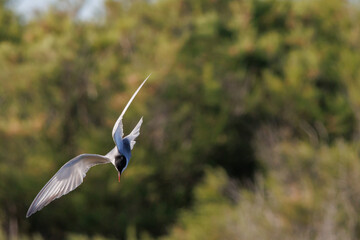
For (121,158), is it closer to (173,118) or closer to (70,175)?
(70,175)

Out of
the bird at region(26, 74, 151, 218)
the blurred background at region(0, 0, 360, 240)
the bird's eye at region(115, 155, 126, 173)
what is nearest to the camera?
the bird's eye at region(115, 155, 126, 173)

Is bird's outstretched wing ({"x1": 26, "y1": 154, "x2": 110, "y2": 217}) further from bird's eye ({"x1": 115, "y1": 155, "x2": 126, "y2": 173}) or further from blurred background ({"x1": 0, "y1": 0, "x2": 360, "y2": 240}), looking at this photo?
blurred background ({"x1": 0, "y1": 0, "x2": 360, "y2": 240})

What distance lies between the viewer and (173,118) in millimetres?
13938

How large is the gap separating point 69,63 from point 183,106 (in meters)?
2.04

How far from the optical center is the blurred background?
1248 centimetres

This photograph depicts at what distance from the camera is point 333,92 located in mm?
14922

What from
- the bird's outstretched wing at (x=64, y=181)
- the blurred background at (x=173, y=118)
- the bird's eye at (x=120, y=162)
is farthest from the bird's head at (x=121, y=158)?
the blurred background at (x=173, y=118)

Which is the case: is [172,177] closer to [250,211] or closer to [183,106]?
[183,106]

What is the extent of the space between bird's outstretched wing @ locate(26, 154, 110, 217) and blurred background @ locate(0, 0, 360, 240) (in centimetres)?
791

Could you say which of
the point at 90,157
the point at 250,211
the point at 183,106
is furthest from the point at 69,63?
the point at 90,157

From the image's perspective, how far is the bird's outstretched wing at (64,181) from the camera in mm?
2982

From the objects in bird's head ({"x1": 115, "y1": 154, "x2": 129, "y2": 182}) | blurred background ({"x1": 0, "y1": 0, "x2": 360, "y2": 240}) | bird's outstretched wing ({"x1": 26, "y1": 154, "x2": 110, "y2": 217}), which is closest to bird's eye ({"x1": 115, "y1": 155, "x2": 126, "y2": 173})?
bird's head ({"x1": 115, "y1": 154, "x2": 129, "y2": 182})

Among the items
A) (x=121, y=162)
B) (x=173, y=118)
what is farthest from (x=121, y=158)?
(x=173, y=118)

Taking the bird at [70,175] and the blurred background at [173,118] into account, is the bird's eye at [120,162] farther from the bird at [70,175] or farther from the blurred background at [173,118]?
the blurred background at [173,118]
